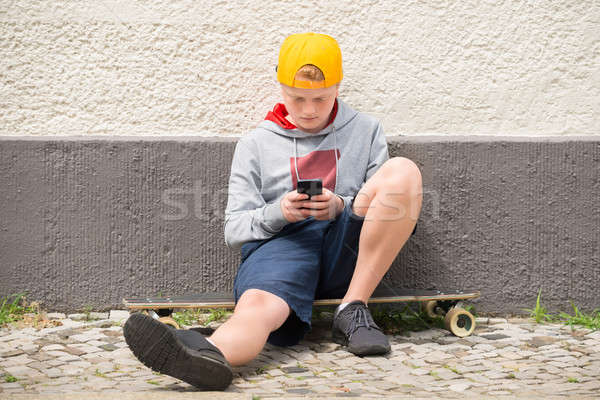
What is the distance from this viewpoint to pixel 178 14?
3.23 m

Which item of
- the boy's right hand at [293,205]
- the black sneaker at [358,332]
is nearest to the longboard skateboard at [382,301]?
the black sneaker at [358,332]

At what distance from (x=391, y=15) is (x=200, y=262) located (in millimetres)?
1636

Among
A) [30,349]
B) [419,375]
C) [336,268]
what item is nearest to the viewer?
[419,375]

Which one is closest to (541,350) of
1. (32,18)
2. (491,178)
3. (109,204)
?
(491,178)

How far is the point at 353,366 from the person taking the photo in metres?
2.49

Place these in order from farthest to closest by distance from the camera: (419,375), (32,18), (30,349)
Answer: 1. (32,18)
2. (30,349)
3. (419,375)

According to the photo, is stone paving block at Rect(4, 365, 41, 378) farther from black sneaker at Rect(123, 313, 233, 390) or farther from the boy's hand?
the boy's hand

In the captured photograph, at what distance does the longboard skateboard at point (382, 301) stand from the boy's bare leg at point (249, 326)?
32 centimetres

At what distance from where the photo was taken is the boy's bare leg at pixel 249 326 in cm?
227

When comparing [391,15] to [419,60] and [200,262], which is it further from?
[200,262]

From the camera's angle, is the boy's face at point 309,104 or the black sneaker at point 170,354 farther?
the boy's face at point 309,104

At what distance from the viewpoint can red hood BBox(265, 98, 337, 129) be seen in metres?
2.98

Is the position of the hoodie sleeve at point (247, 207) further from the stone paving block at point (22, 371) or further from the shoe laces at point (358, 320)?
the stone paving block at point (22, 371)

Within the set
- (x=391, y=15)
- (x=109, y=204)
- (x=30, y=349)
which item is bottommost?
(x=30, y=349)
